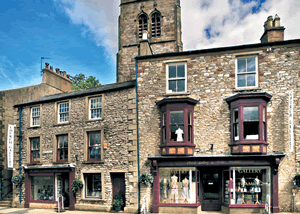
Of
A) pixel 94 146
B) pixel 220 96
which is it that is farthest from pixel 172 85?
pixel 94 146

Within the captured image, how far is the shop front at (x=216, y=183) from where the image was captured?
1232 cm

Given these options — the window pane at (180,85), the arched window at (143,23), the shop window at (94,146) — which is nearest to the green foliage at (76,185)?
the shop window at (94,146)

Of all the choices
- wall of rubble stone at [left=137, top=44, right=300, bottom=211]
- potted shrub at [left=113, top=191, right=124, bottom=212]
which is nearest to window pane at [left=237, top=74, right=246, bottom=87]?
wall of rubble stone at [left=137, top=44, right=300, bottom=211]

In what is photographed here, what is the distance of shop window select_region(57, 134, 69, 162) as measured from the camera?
1626 centimetres

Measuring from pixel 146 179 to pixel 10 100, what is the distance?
45.6 ft

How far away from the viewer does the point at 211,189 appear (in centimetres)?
1371

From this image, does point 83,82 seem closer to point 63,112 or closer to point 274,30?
point 63,112

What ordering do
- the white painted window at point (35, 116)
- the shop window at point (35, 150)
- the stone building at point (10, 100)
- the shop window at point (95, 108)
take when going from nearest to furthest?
1. the shop window at point (95, 108)
2. the shop window at point (35, 150)
3. the white painted window at point (35, 116)
4. the stone building at point (10, 100)

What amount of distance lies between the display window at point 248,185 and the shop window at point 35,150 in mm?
12851

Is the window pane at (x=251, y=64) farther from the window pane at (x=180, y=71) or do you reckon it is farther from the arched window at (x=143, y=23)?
the arched window at (x=143, y=23)

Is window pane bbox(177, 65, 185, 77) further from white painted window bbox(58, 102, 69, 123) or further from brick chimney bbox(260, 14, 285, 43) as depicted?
white painted window bbox(58, 102, 69, 123)

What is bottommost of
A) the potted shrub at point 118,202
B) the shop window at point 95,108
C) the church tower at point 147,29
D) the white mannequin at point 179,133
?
the potted shrub at point 118,202

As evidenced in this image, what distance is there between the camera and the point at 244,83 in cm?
1305

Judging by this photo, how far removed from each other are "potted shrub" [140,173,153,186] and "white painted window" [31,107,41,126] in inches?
356
